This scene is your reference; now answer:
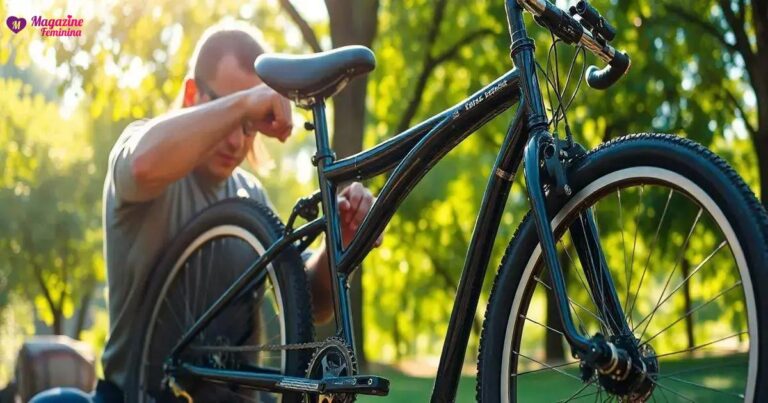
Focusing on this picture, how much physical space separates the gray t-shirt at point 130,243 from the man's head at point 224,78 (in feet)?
0.42

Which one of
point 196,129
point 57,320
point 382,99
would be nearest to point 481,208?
point 196,129

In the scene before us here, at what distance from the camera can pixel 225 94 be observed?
11.8 feet

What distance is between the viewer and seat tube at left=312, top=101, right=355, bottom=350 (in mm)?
2742

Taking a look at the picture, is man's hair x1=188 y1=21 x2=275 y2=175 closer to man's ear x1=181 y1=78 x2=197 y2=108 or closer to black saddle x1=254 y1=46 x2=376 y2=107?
man's ear x1=181 y1=78 x2=197 y2=108

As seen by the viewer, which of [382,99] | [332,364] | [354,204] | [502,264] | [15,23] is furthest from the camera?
[382,99]

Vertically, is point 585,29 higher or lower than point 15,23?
lower

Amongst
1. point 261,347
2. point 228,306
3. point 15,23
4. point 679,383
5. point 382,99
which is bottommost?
point 679,383

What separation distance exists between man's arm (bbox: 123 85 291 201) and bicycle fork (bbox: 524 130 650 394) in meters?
1.09

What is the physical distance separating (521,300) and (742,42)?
8812mm

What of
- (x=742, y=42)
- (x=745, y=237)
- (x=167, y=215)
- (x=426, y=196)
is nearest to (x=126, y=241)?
(x=167, y=215)

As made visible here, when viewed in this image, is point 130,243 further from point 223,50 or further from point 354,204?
point 354,204

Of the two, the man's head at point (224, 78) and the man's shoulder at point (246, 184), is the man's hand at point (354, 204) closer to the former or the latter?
the man's head at point (224, 78)

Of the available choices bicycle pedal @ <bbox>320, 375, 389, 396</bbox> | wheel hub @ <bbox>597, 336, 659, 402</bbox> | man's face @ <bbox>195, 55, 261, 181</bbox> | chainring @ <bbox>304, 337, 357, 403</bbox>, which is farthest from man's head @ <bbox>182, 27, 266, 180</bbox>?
wheel hub @ <bbox>597, 336, 659, 402</bbox>

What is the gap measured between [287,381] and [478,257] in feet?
2.32
